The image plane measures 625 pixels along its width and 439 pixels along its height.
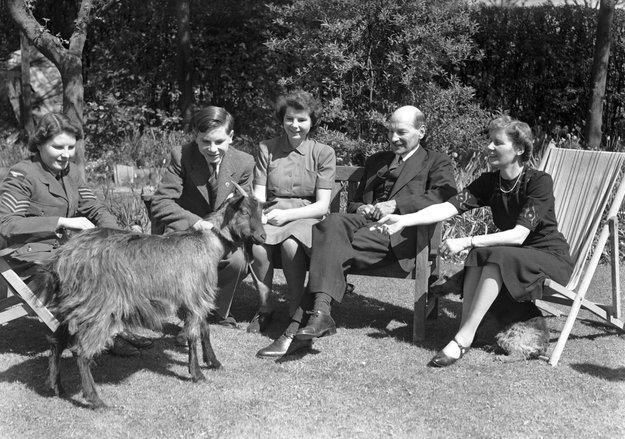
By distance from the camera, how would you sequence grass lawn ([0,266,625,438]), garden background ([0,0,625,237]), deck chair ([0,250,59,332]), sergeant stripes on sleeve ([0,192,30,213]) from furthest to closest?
1. garden background ([0,0,625,237])
2. sergeant stripes on sleeve ([0,192,30,213])
3. deck chair ([0,250,59,332])
4. grass lawn ([0,266,625,438])

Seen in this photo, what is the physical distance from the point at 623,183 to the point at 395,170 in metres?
1.70

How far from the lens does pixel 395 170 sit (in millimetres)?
5859

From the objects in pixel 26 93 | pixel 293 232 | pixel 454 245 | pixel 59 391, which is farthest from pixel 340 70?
pixel 26 93

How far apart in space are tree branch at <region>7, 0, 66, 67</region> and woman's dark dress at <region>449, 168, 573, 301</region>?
16.8ft

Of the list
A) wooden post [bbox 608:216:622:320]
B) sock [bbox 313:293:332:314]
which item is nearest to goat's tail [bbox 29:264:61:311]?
sock [bbox 313:293:332:314]

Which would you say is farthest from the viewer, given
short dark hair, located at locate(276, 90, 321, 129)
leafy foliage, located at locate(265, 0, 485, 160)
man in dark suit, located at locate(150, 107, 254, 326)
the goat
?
leafy foliage, located at locate(265, 0, 485, 160)

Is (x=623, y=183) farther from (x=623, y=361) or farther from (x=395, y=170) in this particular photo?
(x=395, y=170)

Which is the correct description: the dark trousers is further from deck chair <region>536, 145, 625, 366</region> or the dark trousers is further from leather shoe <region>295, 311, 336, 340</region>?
deck chair <region>536, 145, 625, 366</region>

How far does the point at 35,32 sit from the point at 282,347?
5.07m

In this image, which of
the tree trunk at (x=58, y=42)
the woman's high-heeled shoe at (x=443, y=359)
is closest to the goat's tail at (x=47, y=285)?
the woman's high-heeled shoe at (x=443, y=359)

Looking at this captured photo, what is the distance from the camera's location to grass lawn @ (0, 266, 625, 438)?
411 cm

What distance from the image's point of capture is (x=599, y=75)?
9.70 meters

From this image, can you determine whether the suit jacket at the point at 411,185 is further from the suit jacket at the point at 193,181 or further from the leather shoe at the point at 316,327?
the suit jacket at the point at 193,181

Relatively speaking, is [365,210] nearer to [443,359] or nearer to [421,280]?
[421,280]
